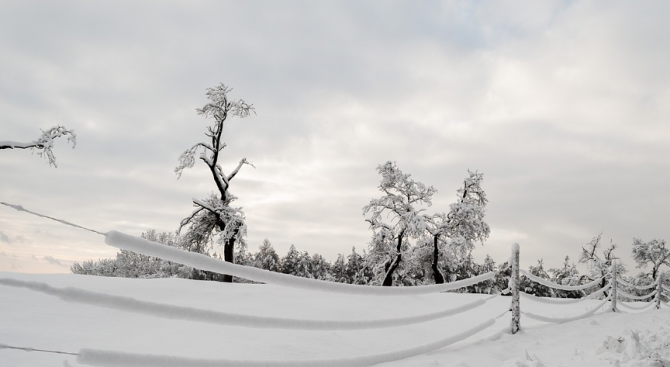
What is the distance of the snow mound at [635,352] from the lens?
435cm

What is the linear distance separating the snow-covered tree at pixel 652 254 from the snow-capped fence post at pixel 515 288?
4251 cm

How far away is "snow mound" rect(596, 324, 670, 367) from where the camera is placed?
4.35 metres

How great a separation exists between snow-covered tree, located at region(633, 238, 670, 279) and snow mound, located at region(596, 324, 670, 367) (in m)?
43.6

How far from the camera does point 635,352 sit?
465 centimetres

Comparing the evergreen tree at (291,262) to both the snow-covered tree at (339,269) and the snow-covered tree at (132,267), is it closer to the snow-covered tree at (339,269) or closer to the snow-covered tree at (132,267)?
the snow-covered tree at (339,269)

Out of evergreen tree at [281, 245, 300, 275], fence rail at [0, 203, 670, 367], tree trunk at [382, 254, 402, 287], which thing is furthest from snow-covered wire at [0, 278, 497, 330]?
evergreen tree at [281, 245, 300, 275]

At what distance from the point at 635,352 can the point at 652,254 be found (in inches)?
1780

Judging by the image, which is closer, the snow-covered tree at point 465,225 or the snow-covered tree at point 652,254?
the snow-covered tree at point 465,225

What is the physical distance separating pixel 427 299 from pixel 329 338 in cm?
771

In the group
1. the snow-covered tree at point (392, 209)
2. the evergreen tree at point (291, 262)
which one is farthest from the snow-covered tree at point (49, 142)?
the evergreen tree at point (291, 262)

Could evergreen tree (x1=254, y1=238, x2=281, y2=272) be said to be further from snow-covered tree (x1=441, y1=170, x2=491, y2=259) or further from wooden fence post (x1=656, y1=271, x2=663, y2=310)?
wooden fence post (x1=656, y1=271, x2=663, y2=310)

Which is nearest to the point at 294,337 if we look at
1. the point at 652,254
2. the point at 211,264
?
the point at 211,264

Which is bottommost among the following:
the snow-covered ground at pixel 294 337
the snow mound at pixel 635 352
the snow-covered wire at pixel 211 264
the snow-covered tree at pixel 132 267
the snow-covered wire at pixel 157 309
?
the snow-covered tree at pixel 132 267

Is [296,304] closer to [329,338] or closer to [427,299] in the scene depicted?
[329,338]
